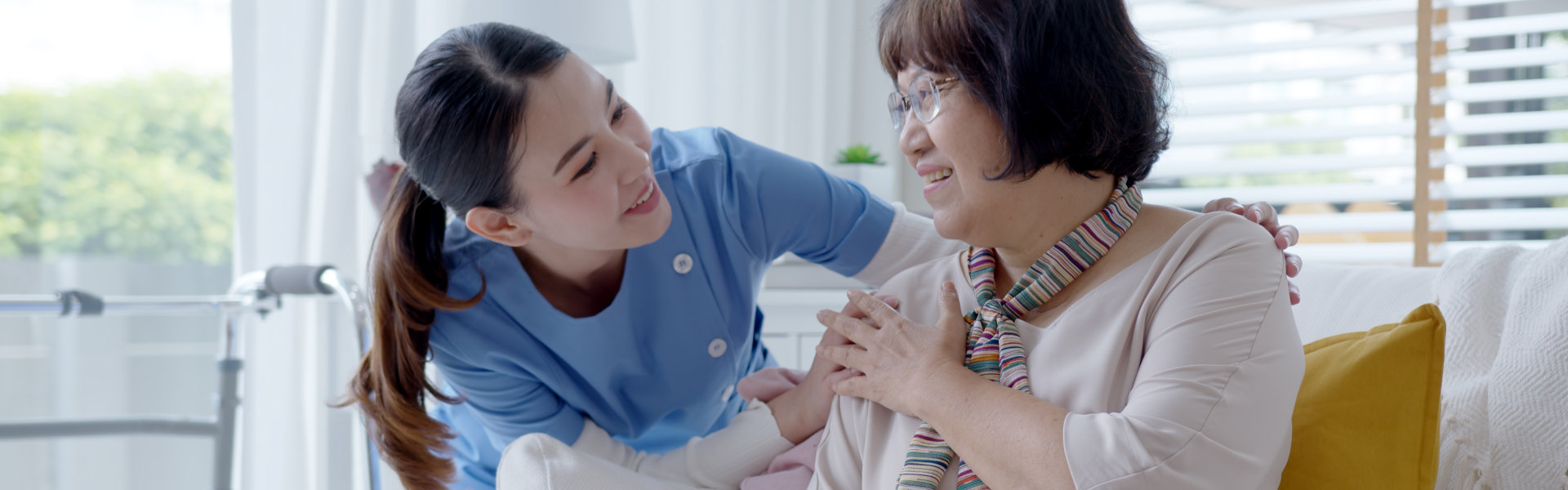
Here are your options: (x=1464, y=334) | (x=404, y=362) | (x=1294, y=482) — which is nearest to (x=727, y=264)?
(x=404, y=362)

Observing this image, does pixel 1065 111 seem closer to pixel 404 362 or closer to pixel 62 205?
pixel 404 362

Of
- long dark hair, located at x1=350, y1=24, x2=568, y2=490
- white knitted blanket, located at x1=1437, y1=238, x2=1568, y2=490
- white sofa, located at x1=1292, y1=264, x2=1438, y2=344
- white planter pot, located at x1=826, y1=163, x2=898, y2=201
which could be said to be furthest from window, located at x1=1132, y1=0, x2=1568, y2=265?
long dark hair, located at x1=350, y1=24, x2=568, y2=490

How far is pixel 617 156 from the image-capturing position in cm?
124

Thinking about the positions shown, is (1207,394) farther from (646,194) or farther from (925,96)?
(646,194)

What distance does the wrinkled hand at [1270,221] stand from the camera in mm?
985

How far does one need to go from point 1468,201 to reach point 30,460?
316 centimetres

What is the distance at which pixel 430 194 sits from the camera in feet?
4.19

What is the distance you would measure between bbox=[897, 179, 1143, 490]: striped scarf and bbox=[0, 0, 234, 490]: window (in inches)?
65.6

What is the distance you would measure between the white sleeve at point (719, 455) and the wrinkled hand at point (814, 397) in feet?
0.06

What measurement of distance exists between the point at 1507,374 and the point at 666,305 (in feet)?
3.42

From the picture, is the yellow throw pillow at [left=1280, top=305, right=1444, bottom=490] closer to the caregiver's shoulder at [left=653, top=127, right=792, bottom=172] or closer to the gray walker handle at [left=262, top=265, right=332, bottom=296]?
the caregiver's shoulder at [left=653, top=127, right=792, bottom=172]

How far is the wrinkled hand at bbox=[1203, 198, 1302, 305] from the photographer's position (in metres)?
0.99

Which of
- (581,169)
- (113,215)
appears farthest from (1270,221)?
(113,215)

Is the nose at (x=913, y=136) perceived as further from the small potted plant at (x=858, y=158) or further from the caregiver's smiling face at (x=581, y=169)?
the small potted plant at (x=858, y=158)
